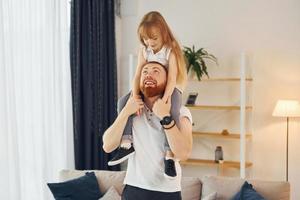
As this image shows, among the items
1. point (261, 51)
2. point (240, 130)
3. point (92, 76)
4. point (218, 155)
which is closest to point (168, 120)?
point (92, 76)

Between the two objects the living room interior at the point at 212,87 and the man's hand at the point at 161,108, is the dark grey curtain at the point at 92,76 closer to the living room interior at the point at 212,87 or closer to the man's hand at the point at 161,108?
the living room interior at the point at 212,87

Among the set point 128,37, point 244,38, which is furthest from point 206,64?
point 128,37

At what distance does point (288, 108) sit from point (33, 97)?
2345mm

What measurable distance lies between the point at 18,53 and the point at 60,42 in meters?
0.58

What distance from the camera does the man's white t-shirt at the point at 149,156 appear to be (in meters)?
1.17

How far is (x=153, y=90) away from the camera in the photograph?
3.84 ft

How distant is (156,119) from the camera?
118 centimetres

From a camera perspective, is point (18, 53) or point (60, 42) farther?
point (60, 42)

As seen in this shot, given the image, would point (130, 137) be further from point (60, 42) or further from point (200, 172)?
point (200, 172)

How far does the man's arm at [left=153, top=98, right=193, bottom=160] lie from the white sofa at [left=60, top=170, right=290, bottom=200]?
1750 mm

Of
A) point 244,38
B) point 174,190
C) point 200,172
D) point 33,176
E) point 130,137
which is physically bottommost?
point 200,172

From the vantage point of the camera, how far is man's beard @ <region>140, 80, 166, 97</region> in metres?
1.17

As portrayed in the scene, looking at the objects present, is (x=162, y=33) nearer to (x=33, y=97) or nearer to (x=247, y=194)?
(x=247, y=194)

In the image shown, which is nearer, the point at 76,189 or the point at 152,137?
the point at 152,137
